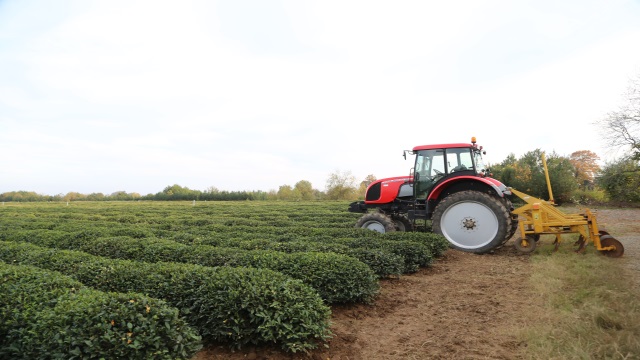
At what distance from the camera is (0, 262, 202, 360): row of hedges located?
10.2 feet

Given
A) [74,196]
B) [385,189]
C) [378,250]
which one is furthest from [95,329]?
[74,196]

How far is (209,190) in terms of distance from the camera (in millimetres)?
61125

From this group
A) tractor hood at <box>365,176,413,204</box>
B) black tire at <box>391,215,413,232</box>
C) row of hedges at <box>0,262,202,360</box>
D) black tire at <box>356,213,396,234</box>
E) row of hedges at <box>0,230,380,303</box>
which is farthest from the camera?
black tire at <box>391,215,413,232</box>

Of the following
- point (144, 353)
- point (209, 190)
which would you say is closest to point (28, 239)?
point (144, 353)

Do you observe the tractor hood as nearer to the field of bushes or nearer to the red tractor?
the red tractor

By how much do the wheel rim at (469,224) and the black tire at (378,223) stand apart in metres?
1.47

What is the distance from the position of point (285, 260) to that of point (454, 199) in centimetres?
543

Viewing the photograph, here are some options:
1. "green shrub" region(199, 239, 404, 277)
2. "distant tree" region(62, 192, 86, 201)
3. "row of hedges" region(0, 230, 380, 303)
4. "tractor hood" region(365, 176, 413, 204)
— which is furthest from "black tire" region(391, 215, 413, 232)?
"distant tree" region(62, 192, 86, 201)

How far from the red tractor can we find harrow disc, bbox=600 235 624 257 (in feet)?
6.24

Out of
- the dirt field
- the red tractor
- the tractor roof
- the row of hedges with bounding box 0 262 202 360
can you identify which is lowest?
the dirt field

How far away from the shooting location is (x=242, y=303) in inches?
158

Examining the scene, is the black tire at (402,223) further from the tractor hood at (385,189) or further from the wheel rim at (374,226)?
the wheel rim at (374,226)

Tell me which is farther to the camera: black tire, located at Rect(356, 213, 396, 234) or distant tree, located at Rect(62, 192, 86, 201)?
distant tree, located at Rect(62, 192, 86, 201)

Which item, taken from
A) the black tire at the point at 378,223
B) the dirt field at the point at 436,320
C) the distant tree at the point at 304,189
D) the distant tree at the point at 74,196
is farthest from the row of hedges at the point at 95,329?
the distant tree at the point at 74,196
